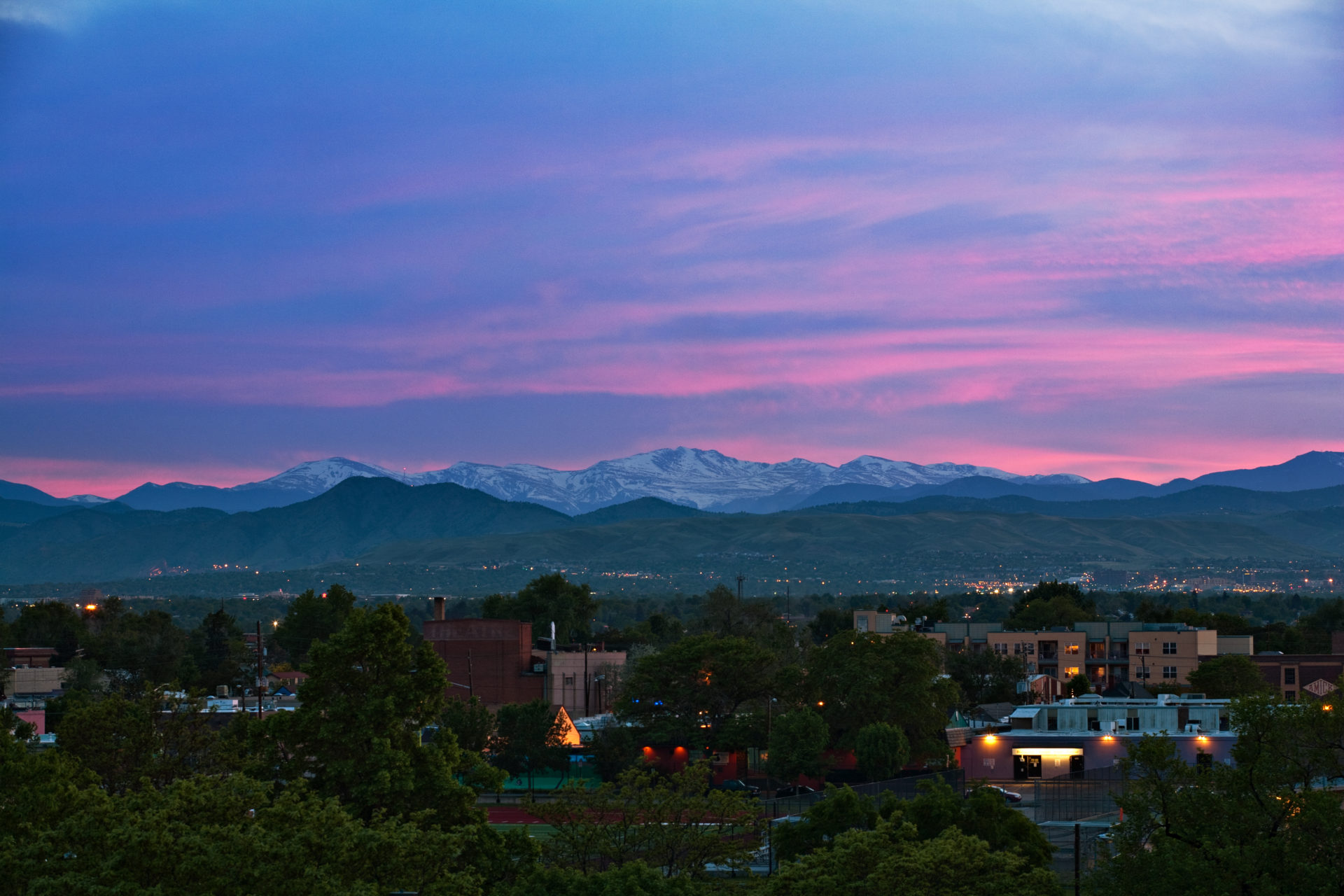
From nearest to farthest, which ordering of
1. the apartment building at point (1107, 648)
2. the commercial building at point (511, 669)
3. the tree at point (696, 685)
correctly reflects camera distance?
the tree at point (696, 685)
the commercial building at point (511, 669)
the apartment building at point (1107, 648)

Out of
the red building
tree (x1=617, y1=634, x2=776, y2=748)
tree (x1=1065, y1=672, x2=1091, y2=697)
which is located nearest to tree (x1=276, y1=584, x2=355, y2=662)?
the red building

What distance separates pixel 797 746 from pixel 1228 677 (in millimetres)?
44576

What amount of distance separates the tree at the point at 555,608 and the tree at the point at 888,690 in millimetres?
63892

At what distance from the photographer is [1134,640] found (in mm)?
138750

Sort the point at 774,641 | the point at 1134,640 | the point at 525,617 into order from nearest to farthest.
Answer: the point at 1134,640 < the point at 774,641 < the point at 525,617

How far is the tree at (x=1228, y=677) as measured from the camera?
11238 centimetres

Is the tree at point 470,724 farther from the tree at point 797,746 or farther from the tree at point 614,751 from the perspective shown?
the tree at point 797,746

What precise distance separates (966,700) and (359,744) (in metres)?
88.5

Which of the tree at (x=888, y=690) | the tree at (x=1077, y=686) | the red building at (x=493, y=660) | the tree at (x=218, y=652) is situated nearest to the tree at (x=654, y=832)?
the tree at (x=888, y=690)

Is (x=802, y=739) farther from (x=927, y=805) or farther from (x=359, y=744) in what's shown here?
(x=359, y=744)

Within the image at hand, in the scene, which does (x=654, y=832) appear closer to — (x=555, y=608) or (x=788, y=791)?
(x=788, y=791)

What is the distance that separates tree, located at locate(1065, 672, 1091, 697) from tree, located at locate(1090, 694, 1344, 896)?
87570 millimetres

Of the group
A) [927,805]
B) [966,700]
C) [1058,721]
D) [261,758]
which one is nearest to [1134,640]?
[966,700]

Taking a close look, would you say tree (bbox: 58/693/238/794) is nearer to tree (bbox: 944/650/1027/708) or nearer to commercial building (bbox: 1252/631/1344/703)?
tree (bbox: 944/650/1027/708)
